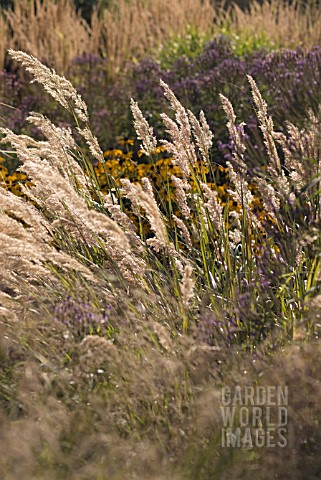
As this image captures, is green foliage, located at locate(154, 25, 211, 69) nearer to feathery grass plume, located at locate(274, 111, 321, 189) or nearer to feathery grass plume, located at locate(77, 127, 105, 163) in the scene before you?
feathery grass plume, located at locate(77, 127, 105, 163)

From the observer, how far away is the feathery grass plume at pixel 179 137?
3123mm

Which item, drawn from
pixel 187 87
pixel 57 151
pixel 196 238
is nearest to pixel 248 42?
pixel 187 87

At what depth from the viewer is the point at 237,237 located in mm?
3148

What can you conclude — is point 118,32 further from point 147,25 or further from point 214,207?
point 214,207

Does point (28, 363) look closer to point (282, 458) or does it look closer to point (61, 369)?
point (61, 369)

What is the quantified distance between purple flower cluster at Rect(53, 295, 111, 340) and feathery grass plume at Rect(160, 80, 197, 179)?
72 centimetres

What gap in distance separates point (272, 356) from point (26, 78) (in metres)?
5.91

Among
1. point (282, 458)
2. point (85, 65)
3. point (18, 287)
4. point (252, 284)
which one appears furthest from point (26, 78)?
point (282, 458)

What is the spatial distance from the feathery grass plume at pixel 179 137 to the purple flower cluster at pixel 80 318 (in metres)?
0.72

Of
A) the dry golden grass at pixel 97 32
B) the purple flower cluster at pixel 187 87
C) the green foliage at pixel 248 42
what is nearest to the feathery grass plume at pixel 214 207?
the purple flower cluster at pixel 187 87

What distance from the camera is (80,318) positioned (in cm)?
265

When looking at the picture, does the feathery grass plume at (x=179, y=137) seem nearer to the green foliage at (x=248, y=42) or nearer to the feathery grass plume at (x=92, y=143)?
the feathery grass plume at (x=92, y=143)

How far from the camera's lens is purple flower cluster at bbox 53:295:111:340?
8.53 feet

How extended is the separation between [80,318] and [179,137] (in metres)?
0.96
